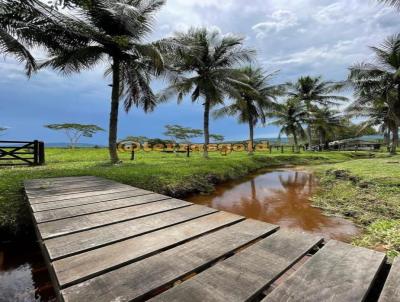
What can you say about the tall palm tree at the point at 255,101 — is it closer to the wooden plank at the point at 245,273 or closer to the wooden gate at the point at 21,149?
the wooden gate at the point at 21,149

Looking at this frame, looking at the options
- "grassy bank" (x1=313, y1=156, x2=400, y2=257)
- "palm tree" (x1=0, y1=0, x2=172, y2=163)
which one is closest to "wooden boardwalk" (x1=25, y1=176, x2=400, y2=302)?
"grassy bank" (x1=313, y1=156, x2=400, y2=257)

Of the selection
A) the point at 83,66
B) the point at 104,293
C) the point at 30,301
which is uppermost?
the point at 83,66

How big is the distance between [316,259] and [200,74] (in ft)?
47.2

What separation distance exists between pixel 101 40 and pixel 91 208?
27.9 feet

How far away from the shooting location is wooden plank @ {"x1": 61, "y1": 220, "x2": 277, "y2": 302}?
4.30ft

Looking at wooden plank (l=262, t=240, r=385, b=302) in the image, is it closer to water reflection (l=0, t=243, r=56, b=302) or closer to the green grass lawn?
the green grass lawn

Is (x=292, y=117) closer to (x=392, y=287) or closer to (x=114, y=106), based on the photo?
(x=114, y=106)

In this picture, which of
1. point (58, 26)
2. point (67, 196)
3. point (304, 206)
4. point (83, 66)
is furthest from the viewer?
point (83, 66)

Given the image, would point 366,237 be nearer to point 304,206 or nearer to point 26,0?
point 304,206

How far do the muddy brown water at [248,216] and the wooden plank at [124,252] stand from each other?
1.61 metres

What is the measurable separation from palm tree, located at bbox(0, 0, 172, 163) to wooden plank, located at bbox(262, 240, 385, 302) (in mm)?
8278

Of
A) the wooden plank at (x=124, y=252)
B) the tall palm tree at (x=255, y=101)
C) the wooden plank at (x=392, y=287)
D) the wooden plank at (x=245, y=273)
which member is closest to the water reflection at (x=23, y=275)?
the wooden plank at (x=124, y=252)

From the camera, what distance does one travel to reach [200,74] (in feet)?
49.6

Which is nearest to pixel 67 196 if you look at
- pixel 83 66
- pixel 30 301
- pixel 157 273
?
pixel 30 301
